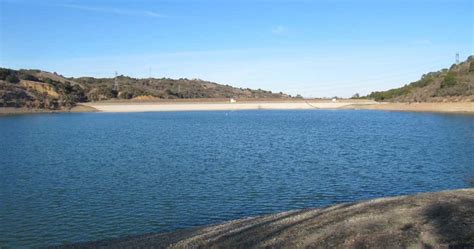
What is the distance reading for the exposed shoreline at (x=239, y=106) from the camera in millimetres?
103312

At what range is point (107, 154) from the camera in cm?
3400

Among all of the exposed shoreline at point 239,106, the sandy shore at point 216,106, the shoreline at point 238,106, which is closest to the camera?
the shoreline at point 238,106

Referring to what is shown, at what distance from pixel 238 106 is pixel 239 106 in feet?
0.98

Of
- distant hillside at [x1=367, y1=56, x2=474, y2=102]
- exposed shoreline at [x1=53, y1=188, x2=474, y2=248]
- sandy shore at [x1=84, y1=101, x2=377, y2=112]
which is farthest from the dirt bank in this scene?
exposed shoreline at [x1=53, y1=188, x2=474, y2=248]

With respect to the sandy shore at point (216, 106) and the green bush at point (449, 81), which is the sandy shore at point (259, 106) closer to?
the sandy shore at point (216, 106)

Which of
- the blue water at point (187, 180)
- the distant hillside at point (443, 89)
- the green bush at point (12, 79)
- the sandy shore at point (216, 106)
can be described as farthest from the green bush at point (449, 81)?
the green bush at point (12, 79)

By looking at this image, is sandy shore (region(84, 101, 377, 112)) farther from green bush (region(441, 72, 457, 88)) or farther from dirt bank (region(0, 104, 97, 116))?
green bush (region(441, 72, 457, 88))

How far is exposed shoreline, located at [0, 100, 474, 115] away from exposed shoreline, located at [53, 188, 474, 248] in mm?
90563

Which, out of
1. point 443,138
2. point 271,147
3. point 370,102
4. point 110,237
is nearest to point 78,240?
point 110,237

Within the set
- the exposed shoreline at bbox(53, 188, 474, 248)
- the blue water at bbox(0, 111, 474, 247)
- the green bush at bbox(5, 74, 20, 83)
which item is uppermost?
the green bush at bbox(5, 74, 20, 83)

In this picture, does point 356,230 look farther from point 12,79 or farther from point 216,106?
point 216,106

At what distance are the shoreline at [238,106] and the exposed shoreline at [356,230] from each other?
89.1 metres

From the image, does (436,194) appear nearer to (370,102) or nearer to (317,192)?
(317,192)

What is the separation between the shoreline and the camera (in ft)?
333
